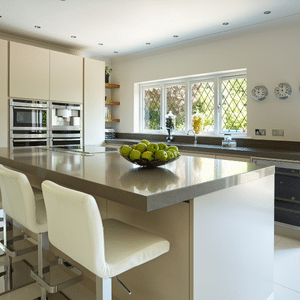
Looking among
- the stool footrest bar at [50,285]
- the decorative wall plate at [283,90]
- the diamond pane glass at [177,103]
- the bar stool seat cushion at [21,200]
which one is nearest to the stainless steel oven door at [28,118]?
the diamond pane glass at [177,103]

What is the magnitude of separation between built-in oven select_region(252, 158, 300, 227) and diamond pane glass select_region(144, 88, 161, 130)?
2.78m

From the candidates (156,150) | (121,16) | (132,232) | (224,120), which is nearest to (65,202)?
(132,232)

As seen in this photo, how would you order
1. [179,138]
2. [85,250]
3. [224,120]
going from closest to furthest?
[85,250] → [224,120] → [179,138]

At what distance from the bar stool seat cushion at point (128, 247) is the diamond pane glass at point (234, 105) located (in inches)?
131

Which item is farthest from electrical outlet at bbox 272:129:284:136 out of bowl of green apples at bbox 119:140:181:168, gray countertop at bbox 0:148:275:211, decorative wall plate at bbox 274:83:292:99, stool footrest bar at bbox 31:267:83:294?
stool footrest bar at bbox 31:267:83:294

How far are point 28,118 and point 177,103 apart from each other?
8.11 ft

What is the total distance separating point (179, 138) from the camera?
508 centimetres

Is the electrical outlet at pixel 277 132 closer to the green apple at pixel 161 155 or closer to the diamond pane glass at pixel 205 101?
the diamond pane glass at pixel 205 101

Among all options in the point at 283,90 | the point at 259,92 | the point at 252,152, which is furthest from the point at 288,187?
the point at 259,92

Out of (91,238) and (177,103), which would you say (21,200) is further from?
(177,103)

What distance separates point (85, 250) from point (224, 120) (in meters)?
3.80

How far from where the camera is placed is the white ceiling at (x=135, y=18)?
3285 millimetres

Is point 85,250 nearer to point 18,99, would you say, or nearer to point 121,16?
point 121,16

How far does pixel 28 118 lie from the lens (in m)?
4.41
